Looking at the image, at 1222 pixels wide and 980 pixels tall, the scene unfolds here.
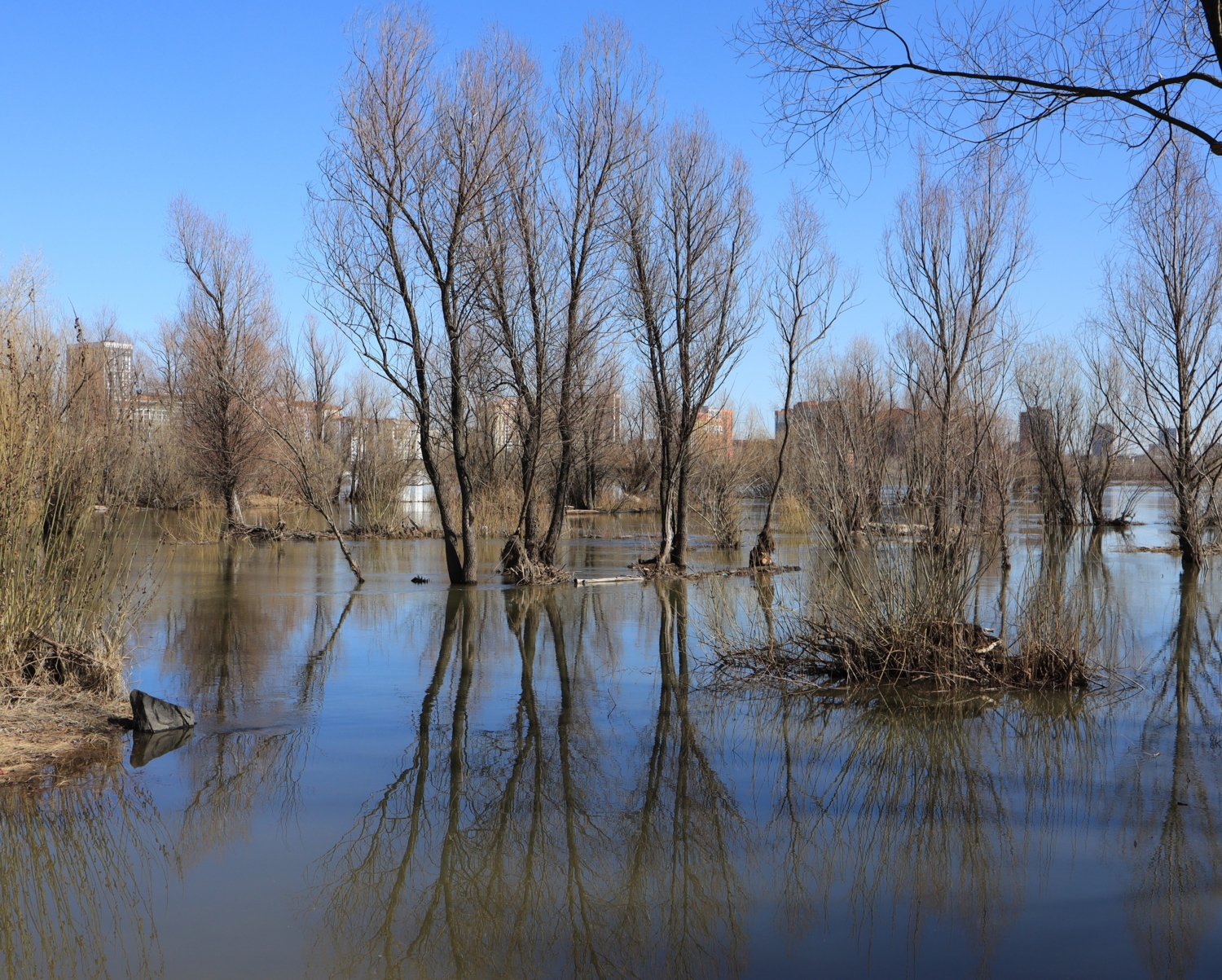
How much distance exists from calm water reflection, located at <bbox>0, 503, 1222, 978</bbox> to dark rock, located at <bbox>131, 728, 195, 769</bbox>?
0.12 feet

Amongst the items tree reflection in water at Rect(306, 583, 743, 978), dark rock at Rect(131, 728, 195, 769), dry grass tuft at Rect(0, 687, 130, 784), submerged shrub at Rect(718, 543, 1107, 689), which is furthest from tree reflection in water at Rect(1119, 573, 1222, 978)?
dry grass tuft at Rect(0, 687, 130, 784)

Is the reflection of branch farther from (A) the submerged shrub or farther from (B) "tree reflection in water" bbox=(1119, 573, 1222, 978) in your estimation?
(B) "tree reflection in water" bbox=(1119, 573, 1222, 978)

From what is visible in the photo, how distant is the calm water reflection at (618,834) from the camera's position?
146 inches

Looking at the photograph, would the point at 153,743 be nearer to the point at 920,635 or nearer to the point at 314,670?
the point at 314,670

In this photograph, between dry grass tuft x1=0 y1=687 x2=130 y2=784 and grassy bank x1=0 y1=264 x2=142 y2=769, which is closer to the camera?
dry grass tuft x1=0 y1=687 x2=130 y2=784

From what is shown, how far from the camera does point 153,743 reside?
20.6 ft

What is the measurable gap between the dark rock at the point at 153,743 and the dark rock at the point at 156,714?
4cm

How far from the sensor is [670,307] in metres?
17.7

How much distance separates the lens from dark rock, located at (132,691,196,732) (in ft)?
21.2

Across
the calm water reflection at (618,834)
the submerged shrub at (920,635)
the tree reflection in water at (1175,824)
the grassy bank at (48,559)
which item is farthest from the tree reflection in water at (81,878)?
the submerged shrub at (920,635)

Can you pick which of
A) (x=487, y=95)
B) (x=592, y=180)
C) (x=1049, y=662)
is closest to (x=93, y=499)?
(x=1049, y=662)

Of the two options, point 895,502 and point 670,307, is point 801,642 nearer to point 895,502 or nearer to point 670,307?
point 895,502

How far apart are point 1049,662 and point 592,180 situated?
10.9 m

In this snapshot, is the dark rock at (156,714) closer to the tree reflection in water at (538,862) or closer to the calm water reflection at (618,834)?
the calm water reflection at (618,834)
